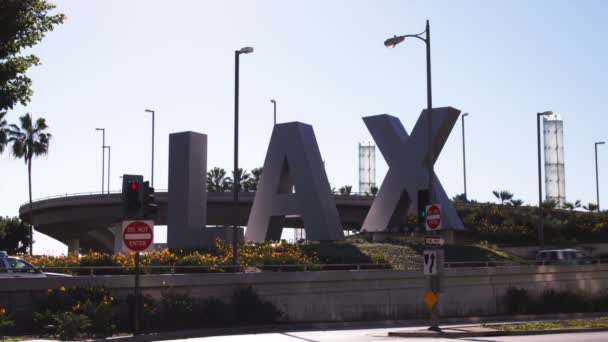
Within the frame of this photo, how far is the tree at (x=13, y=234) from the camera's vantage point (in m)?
95.4

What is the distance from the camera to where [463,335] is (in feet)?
82.1

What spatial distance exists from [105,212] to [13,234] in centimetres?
2450

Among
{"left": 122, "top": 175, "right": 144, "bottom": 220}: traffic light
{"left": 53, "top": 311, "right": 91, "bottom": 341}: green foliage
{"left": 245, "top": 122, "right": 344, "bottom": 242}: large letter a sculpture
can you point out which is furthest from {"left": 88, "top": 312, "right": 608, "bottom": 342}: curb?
{"left": 245, "top": 122, "right": 344, "bottom": 242}: large letter a sculpture

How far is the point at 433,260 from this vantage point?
2675 cm

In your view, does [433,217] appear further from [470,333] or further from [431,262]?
[470,333]

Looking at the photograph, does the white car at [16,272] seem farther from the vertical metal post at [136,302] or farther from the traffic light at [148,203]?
the traffic light at [148,203]

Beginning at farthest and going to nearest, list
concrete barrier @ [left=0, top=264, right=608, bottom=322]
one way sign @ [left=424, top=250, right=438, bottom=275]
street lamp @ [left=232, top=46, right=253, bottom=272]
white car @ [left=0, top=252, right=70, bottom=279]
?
street lamp @ [left=232, top=46, right=253, bottom=272] < white car @ [left=0, top=252, right=70, bottom=279] < concrete barrier @ [left=0, top=264, right=608, bottom=322] < one way sign @ [left=424, top=250, right=438, bottom=275]

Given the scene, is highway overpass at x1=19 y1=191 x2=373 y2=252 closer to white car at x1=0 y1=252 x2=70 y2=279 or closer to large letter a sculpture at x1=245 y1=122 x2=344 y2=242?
large letter a sculpture at x1=245 y1=122 x2=344 y2=242

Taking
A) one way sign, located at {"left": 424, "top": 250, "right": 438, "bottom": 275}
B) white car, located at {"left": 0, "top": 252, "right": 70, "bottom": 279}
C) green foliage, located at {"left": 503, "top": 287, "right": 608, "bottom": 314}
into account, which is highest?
one way sign, located at {"left": 424, "top": 250, "right": 438, "bottom": 275}

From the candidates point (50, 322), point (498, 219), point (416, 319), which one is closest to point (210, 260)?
point (416, 319)

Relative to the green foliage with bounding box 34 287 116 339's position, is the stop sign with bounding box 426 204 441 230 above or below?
above

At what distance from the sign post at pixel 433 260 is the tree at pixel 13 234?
76.6 meters

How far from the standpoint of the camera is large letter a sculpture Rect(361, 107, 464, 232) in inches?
1929

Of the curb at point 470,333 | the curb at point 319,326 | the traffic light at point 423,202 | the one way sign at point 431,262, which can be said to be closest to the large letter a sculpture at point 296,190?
the curb at point 319,326
